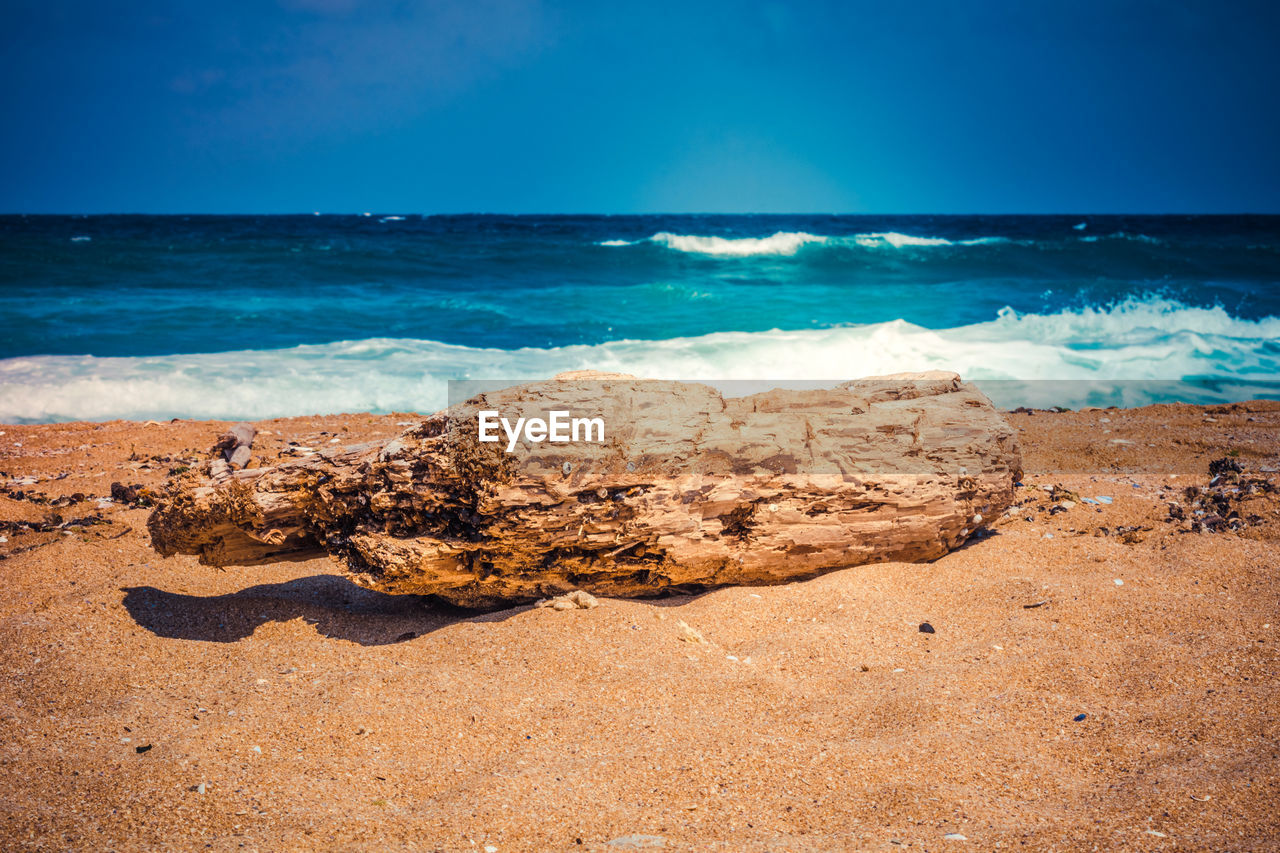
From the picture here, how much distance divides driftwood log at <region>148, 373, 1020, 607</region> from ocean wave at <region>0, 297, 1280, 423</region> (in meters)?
5.42

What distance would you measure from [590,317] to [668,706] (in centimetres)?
1210

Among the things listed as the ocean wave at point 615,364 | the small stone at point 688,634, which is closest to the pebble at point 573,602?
the small stone at point 688,634

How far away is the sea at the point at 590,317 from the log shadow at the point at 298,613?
16.5 ft

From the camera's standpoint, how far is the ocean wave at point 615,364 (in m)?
8.48

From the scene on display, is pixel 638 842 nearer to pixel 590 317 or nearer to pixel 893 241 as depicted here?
pixel 590 317

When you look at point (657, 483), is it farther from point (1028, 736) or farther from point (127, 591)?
point (127, 591)

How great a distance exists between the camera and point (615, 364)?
1032cm

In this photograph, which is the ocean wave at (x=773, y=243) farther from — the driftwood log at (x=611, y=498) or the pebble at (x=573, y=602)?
the pebble at (x=573, y=602)

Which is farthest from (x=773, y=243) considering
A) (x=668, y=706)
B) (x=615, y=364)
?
(x=668, y=706)

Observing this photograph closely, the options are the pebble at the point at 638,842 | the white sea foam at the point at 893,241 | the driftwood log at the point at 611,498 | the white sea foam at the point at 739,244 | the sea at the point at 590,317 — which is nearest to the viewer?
the pebble at the point at 638,842

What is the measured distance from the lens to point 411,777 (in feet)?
8.00

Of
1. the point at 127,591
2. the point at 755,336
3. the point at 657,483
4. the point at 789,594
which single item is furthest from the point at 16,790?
the point at 755,336

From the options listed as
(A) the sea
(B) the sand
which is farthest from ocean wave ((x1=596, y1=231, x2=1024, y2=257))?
(B) the sand

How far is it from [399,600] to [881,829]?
2553 mm
